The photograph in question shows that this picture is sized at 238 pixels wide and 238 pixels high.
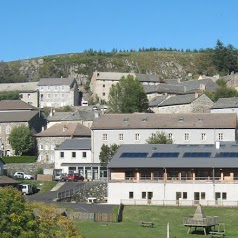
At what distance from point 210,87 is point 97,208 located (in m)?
83.8

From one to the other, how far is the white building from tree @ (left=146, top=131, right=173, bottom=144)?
11.6m

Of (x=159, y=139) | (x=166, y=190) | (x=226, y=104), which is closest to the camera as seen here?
(x=166, y=190)

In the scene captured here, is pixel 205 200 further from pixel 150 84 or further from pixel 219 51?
pixel 219 51

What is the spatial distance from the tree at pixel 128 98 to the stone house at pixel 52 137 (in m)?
15.7

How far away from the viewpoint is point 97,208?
2435 inches

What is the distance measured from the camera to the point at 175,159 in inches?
2793

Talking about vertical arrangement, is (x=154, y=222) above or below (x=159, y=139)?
below

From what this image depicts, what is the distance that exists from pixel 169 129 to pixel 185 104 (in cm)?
2919

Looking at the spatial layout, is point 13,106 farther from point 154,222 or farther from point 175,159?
point 154,222

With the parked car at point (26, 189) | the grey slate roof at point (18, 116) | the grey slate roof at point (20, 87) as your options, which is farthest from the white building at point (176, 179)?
the grey slate roof at point (20, 87)

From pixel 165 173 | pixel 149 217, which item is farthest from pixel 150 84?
pixel 149 217

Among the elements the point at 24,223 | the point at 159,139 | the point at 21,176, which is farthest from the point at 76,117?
the point at 24,223

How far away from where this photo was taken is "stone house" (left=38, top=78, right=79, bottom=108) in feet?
501

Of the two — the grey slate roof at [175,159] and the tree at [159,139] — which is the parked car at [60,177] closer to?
the grey slate roof at [175,159]
